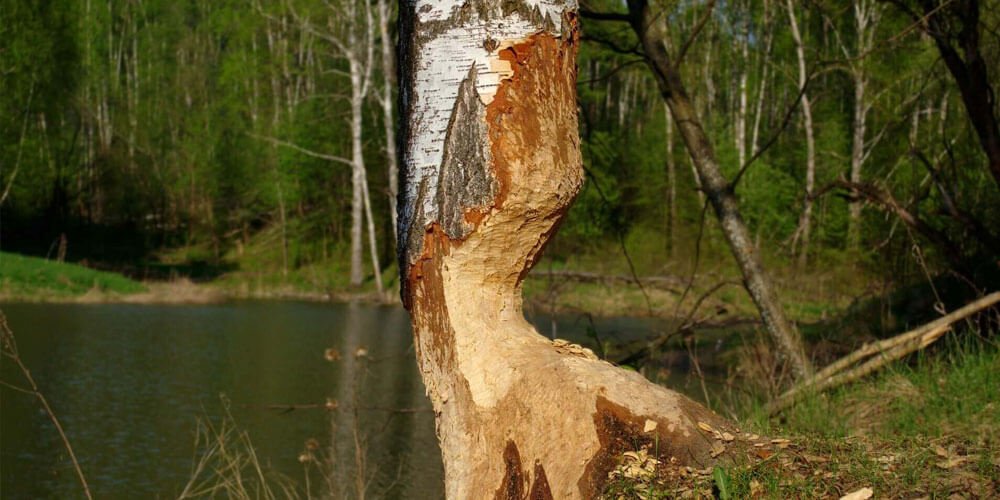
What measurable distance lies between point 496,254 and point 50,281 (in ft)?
60.5

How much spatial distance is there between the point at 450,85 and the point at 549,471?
1.06 meters

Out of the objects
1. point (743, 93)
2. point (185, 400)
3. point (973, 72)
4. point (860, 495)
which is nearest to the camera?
point (860, 495)

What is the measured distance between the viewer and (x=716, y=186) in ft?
18.9

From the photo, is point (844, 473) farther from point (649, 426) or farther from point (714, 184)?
point (714, 184)

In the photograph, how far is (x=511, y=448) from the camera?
104 inches

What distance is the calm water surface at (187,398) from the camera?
6.70 m

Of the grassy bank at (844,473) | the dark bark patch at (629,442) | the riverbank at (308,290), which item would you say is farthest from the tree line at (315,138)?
the dark bark patch at (629,442)

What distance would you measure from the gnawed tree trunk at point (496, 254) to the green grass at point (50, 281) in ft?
55.3

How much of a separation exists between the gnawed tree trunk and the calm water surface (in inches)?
117

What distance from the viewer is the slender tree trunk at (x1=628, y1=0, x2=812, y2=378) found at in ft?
18.9

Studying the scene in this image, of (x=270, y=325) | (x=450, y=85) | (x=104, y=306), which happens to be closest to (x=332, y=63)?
(x=104, y=306)

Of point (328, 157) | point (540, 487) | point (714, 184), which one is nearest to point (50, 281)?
point (328, 157)

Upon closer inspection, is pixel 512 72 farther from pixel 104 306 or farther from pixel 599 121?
pixel 599 121

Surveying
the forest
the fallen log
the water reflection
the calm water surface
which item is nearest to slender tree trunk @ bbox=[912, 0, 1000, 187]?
the fallen log
